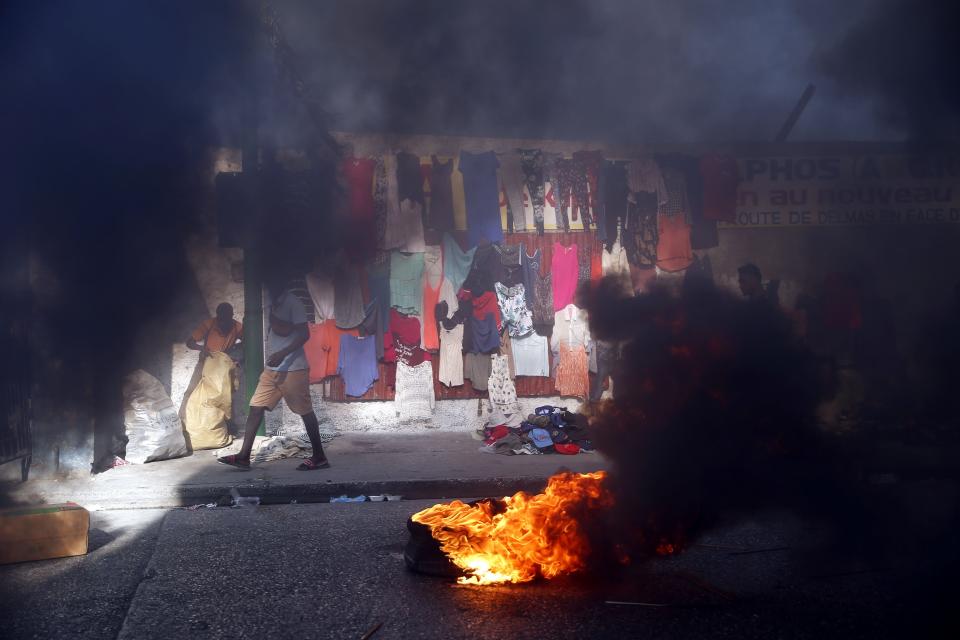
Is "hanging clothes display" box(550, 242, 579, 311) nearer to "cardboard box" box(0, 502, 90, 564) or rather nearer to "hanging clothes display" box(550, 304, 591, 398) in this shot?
"hanging clothes display" box(550, 304, 591, 398)

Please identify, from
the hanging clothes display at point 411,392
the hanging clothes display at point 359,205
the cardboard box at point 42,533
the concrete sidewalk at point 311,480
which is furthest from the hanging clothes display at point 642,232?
the cardboard box at point 42,533

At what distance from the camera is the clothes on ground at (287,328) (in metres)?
6.53

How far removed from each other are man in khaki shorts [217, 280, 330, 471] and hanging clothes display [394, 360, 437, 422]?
1.88 m

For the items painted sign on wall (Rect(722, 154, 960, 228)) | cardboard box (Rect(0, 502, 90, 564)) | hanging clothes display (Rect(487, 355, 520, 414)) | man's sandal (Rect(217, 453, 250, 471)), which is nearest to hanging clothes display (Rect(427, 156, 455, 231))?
hanging clothes display (Rect(487, 355, 520, 414))

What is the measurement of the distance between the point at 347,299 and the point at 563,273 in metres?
2.57

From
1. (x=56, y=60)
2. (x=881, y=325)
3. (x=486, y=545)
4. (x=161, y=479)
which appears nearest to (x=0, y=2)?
(x=56, y=60)

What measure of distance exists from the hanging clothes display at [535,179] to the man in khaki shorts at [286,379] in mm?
3283

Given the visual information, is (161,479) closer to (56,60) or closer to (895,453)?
(56,60)

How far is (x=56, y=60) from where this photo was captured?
6480 mm

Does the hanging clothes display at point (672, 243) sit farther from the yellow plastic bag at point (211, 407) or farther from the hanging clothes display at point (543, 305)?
the yellow plastic bag at point (211, 407)

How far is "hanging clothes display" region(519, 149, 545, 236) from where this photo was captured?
8.56 m

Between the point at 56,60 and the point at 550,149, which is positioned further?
the point at 550,149

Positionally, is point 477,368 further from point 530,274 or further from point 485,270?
point 530,274

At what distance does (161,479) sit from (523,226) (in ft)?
15.6
